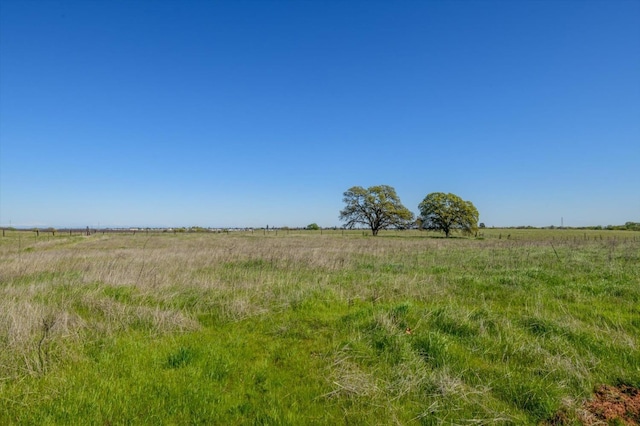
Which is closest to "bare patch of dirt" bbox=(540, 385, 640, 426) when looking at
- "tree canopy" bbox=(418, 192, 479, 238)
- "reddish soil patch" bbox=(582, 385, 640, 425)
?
"reddish soil patch" bbox=(582, 385, 640, 425)

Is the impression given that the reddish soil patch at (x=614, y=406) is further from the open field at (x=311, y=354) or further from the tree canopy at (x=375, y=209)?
the tree canopy at (x=375, y=209)

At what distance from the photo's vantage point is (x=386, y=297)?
9414 millimetres

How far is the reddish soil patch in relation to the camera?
152 inches

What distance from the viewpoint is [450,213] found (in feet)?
185

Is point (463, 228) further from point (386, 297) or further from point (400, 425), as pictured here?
point (400, 425)

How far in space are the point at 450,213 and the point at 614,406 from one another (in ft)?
184

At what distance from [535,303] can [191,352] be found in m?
8.77

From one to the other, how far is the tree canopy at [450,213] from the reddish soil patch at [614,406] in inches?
2169

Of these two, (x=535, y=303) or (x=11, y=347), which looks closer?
(x=11, y=347)

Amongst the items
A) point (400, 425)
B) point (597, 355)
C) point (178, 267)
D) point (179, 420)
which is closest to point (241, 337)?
point (179, 420)

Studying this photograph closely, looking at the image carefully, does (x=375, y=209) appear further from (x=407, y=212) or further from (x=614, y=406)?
(x=614, y=406)

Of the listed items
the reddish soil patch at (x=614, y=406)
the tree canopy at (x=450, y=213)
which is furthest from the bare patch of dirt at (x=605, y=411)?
the tree canopy at (x=450, y=213)

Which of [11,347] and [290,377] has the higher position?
[11,347]

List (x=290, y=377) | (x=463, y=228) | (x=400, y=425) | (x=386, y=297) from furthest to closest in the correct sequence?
(x=463, y=228) < (x=386, y=297) < (x=290, y=377) < (x=400, y=425)
